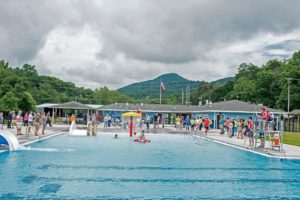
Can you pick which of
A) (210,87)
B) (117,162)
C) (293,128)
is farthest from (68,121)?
(210,87)

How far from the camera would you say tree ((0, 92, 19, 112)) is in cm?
4972

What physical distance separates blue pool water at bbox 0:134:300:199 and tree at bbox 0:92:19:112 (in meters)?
35.1

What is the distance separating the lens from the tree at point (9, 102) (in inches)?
1957

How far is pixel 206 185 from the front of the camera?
10633 mm

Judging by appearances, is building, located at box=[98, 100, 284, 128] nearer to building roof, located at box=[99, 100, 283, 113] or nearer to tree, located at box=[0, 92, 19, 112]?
building roof, located at box=[99, 100, 283, 113]

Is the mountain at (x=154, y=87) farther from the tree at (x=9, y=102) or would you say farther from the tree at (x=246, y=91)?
the tree at (x=9, y=102)

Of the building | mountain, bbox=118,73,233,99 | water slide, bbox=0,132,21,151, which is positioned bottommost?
water slide, bbox=0,132,21,151

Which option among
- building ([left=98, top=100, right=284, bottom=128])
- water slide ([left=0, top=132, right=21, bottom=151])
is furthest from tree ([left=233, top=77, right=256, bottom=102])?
water slide ([left=0, top=132, right=21, bottom=151])

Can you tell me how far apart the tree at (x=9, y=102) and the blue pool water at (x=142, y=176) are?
1384 inches

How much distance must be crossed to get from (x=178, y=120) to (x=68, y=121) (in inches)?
714

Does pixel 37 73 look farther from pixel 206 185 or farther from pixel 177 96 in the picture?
pixel 206 185

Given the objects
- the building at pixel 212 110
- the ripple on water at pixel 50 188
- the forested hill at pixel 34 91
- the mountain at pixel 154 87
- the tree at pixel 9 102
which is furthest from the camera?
the mountain at pixel 154 87

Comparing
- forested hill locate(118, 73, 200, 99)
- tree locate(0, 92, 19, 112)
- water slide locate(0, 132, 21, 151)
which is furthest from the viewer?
forested hill locate(118, 73, 200, 99)

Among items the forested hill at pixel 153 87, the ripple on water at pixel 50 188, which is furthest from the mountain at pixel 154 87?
the ripple on water at pixel 50 188
